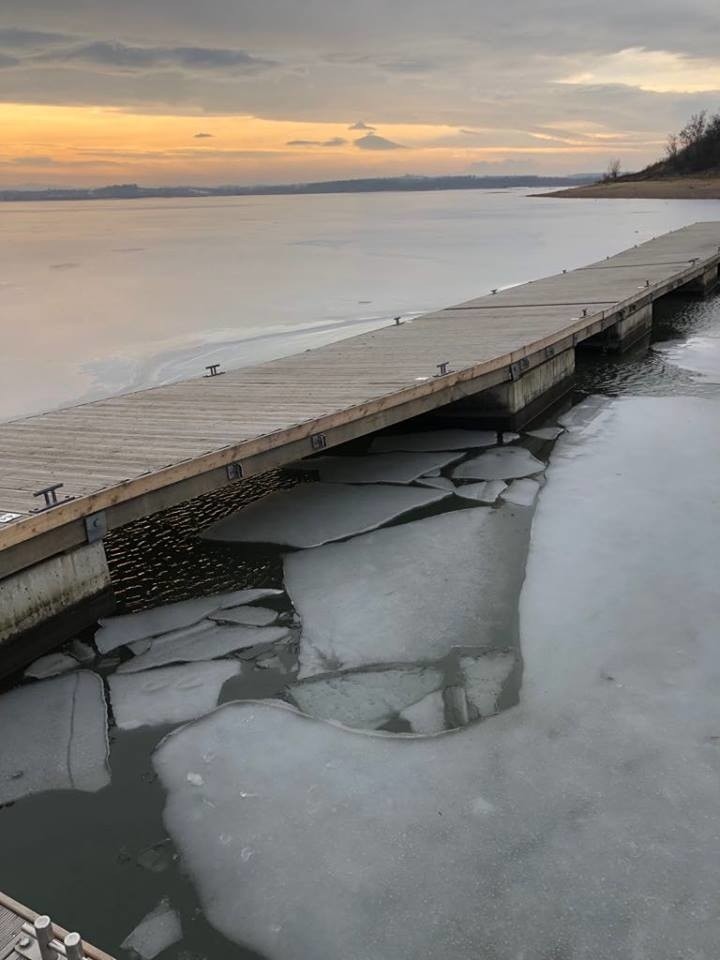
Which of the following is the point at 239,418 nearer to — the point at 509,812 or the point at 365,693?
the point at 365,693

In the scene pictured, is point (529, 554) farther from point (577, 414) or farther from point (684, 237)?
point (684, 237)

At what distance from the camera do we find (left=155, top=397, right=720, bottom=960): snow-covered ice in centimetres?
279

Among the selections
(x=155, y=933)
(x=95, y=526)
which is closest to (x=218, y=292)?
(x=95, y=526)

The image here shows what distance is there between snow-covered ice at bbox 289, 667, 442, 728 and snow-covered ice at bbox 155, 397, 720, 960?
0.13 m

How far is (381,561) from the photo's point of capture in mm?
5633

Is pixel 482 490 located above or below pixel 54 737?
above

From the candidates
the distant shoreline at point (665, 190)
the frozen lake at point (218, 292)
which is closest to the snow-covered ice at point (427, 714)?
the frozen lake at point (218, 292)

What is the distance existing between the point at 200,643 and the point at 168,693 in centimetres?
49

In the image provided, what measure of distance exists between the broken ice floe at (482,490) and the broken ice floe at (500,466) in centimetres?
17

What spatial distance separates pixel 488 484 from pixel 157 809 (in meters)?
4.29

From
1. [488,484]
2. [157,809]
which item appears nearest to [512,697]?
[157,809]

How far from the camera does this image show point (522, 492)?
6.80 m

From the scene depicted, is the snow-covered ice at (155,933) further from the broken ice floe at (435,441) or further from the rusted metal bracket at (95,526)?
the broken ice floe at (435,441)

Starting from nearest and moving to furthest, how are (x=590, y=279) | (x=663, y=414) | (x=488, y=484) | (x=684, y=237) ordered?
1. (x=488, y=484)
2. (x=663, y=414)
3. (x=590, y=279)
4. (x=684, y=237)
